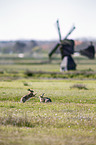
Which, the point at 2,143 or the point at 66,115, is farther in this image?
the point at 66,115

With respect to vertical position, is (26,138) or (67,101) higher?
(26,138)

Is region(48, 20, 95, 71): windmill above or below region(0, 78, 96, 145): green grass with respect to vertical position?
below

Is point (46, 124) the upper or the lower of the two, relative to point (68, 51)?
upper

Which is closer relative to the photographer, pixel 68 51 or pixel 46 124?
pixel 46 124

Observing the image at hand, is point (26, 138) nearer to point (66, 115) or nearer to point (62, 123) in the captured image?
point (62, 123)

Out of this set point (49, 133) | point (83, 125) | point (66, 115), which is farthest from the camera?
point (66, 115)

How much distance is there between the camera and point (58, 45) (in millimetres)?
53062

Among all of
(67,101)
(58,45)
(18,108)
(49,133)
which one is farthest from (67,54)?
(49,133)

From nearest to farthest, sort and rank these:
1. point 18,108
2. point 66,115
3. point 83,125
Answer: point 83,125 → point 66,115 → point 18,108

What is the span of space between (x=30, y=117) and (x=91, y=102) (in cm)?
628

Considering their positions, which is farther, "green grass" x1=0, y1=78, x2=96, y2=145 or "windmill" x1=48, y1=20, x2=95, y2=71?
"windmill" x1=48, y1=20, x2=95, y2=71

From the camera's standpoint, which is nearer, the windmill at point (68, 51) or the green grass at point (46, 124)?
the green grass at point (46, 124)

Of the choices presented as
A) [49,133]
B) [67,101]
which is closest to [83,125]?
[49,133]

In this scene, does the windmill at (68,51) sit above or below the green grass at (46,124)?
below
